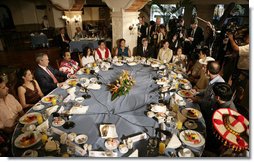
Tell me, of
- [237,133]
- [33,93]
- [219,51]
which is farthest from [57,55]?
[237,133]

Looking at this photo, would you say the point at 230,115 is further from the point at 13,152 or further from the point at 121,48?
the point at 121,48

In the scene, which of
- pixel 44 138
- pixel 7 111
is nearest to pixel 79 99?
pixel 44 138

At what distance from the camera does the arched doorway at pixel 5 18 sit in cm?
947

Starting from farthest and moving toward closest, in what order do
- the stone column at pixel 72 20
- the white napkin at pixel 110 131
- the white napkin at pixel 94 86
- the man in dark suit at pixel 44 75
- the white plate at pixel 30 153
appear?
1. the stone column at pixel 72 20
2. the man in dark suit at pixel 44 75
3. the white napkin at pixel 94 86
4. the white napkin at pixel 110 131
5. the white plate at pixel 30 153

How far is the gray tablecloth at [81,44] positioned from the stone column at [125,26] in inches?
47.5

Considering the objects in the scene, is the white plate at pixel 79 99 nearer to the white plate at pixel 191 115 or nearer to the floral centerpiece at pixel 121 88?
the floral centerpiece at pixel 121 88

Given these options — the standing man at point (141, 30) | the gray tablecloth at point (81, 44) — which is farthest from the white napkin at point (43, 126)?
the gray tablecloth at point (81, 44)

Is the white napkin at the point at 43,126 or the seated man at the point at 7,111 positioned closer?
the white napkin at the point at 43,126

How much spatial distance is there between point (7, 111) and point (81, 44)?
5157mm

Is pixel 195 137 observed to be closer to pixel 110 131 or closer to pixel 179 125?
pixel 179 125

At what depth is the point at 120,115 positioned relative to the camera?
2.13 metres

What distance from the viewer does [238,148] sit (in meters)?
1.45

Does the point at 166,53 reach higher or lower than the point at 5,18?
lower

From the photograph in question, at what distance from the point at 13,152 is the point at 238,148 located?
6.77 feet
